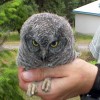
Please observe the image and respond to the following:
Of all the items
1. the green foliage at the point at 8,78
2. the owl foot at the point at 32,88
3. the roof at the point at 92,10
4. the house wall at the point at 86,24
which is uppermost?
the owl foot at the point at 32,88

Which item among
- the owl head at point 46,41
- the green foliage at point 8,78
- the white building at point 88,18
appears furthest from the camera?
the white building at point 88,18

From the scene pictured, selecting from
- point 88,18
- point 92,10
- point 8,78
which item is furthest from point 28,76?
point 88,18

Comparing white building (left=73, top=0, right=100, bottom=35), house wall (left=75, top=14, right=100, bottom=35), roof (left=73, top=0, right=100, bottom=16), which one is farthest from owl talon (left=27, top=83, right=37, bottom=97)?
house wall (left=75, top=14, right=100, bottom=35)

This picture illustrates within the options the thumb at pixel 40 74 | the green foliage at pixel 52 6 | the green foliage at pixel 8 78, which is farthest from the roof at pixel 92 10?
the thumb at pixel 40 74

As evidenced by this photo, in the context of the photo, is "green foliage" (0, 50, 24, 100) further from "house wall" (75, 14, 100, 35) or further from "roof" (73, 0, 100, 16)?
"house wall" (75, 14, 100, 35)

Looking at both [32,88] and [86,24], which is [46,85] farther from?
[86,24]

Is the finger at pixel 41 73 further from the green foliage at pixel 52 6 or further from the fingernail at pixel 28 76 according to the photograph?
the green foliage at pixel 52 6

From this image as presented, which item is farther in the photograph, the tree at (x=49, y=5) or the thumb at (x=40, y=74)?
the tree at (x=49, y=5)

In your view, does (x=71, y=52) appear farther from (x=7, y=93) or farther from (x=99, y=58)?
(x=7, y=93)
